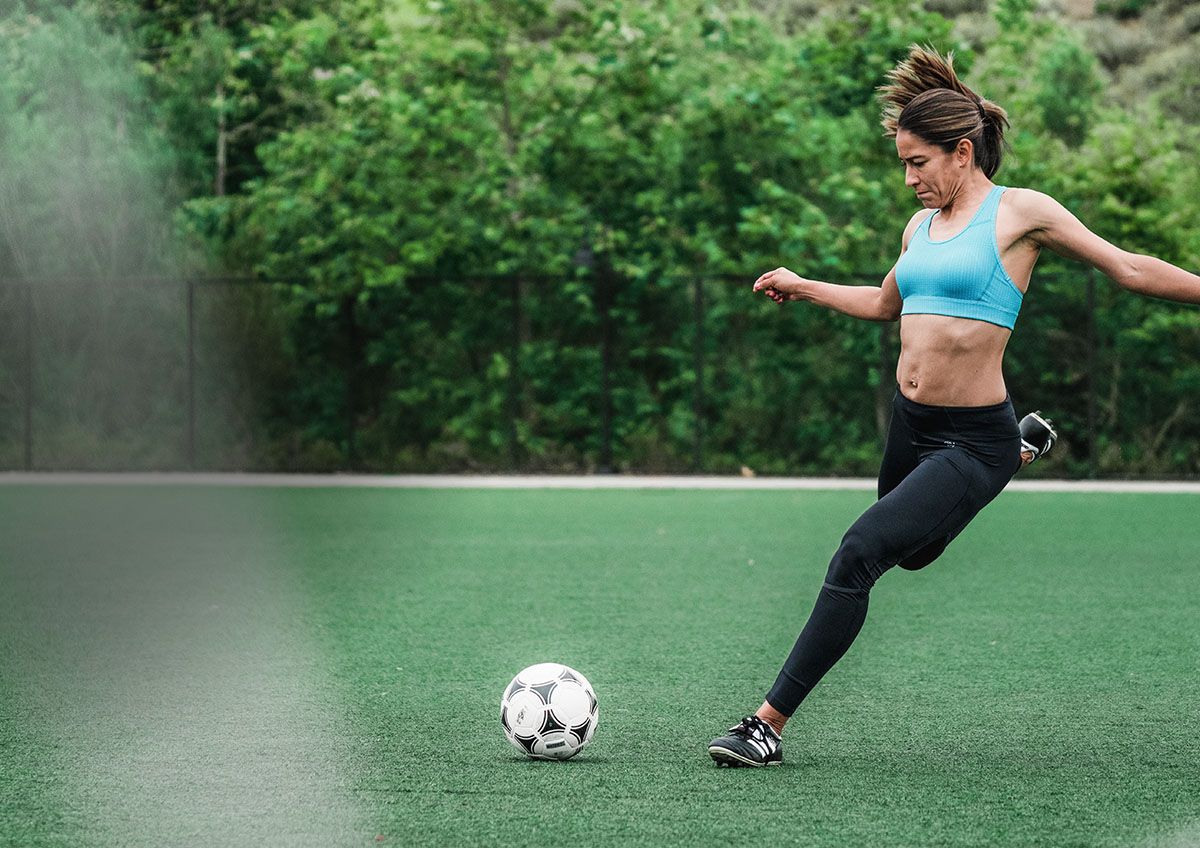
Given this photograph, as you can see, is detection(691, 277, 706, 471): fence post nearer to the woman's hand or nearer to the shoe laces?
the woman's hand

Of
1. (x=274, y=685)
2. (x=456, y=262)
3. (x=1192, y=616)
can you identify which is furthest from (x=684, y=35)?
(x=274, y=685)

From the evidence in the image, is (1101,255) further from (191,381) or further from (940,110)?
(191,381)

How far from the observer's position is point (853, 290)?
579 cm

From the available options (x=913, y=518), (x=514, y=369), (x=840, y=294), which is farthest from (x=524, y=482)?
(x=913, y=518)

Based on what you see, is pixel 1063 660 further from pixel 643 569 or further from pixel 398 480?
pixel 398 480

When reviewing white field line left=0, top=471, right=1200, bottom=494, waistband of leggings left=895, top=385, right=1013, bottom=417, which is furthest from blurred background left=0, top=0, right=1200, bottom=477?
waistband of leggings left=895, top=385, right=1013, bottom=417

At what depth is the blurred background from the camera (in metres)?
20.7

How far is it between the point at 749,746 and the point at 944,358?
1316mm

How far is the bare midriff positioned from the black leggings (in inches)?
1.7

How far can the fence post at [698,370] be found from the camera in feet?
67.8

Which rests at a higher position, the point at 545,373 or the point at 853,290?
the point at 853,290

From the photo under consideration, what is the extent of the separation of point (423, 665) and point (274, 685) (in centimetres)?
74

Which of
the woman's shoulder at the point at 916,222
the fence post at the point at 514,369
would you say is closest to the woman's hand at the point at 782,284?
the woman's shoulder at the point at 916,222

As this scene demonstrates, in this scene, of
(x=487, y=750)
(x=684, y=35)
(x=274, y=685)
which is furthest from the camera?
(x=684, y=35)
